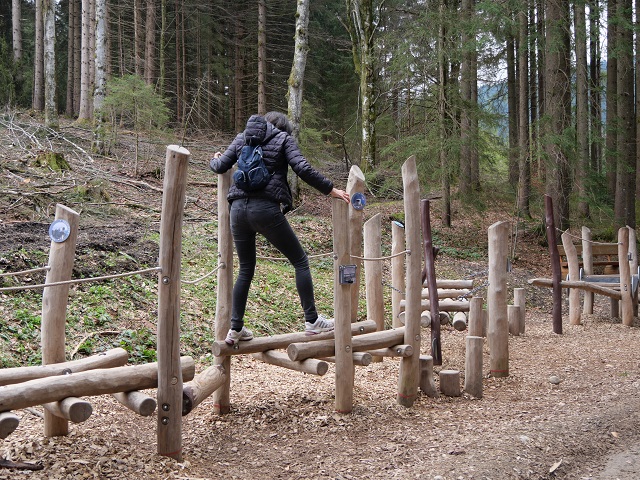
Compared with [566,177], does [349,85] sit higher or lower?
higher

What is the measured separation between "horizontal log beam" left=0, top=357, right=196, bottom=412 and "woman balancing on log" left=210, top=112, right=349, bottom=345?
3.91 ft

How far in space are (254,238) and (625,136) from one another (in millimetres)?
13677

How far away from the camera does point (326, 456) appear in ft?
16.5

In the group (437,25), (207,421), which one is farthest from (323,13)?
(207,421)

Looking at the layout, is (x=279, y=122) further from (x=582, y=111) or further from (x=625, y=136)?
(x=582, y=111)

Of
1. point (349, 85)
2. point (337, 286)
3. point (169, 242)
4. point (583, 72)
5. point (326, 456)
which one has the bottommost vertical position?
point (326, 456)

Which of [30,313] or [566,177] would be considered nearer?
[30,313]

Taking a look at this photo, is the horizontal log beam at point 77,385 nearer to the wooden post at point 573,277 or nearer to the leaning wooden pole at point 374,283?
the leaning wooden pole at point 374,283

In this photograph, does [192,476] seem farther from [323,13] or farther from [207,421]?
[323,13]

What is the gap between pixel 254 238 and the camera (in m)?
5.54

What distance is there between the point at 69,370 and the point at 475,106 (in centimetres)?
1392

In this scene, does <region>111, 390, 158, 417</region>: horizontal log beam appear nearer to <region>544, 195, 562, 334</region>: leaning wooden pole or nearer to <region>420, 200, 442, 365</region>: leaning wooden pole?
<region>420, 200, 442, 365</region>: leaning wooden pole

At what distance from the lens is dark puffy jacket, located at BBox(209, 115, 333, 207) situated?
5.36m

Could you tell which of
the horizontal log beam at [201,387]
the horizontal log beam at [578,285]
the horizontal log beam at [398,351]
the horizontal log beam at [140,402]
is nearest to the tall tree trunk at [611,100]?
the horizontal log beam at [578,285]
